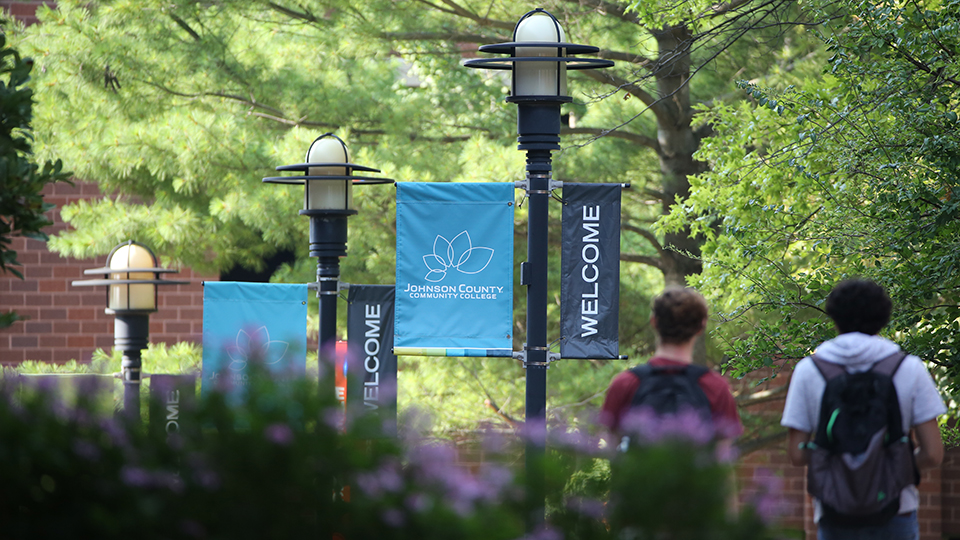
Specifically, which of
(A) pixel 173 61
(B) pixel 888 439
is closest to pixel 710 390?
(B) pixel 888 439

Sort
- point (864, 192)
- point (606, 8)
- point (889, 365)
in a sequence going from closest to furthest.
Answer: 1. point (889, 365)
2. point (864, 192)
3. point (606, 8)

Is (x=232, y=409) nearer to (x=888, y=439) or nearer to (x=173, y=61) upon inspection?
(x=888, y=439)

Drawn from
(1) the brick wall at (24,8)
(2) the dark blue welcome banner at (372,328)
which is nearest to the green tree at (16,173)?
(2) the dark blue welcome banner at (372,328)

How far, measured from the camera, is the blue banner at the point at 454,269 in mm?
6551

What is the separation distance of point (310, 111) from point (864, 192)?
21.0 ft

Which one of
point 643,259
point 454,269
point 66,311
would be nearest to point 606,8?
point 643,259

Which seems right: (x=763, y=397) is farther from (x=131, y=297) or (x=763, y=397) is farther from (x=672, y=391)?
(x=672, y=391)

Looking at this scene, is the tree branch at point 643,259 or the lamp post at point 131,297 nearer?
the lamp post at point 131,297

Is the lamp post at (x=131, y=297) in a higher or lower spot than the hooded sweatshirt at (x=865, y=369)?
higher

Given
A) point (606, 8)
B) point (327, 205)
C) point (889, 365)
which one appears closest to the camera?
point (889, 365)

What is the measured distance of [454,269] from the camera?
6605 millimetres

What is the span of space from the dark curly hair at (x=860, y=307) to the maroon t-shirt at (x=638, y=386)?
0.51 meters

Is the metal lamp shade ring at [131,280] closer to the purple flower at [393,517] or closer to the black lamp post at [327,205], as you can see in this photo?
the black lamp post at [327,205]

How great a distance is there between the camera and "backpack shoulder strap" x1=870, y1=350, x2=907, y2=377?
348 cm
